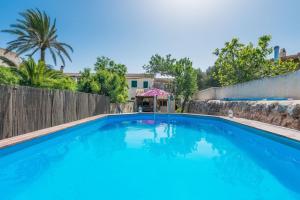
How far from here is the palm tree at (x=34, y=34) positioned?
17.3m

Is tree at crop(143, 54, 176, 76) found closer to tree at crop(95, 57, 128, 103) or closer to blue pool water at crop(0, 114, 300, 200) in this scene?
tree at crop(95, 57, 128, 103)

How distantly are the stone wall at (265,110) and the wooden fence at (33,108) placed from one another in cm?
923

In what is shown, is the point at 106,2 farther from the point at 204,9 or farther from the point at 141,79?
the point at 141,79

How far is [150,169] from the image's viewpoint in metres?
4.92

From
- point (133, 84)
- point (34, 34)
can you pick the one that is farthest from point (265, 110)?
point (133, 84)

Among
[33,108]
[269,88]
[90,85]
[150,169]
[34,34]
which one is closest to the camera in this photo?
[150,169]

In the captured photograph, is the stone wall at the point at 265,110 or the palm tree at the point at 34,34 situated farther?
the palm tree at the point at 34,34

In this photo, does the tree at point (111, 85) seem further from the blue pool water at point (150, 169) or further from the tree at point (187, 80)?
the blue pool water at point (150, 169)

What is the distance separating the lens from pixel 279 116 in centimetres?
920

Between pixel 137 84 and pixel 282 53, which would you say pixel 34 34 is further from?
pixel 282 53

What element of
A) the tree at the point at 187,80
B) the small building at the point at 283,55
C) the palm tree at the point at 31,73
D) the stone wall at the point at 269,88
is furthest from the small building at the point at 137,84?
the palm tree at the point at 31,73

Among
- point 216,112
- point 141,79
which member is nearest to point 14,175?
point 216,112

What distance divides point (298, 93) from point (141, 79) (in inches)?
829

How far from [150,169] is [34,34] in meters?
18.0
